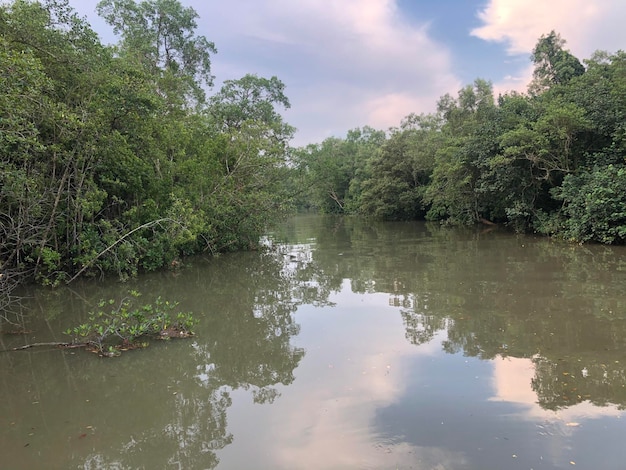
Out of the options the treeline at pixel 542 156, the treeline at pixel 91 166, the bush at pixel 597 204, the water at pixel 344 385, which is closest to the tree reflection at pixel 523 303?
the water at pixel 344 385

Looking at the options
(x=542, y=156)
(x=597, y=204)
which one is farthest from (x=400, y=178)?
(x=597, y=204)

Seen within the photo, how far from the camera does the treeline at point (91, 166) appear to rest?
23.7 ft

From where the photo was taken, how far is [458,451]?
318cm

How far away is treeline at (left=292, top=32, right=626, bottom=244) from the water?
6.59 m

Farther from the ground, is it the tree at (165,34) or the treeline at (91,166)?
the tree at (165,34)

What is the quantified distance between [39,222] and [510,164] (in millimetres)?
16643

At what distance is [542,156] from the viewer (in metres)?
16.1

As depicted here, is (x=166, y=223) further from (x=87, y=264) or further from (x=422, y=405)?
(x=422, y=405)

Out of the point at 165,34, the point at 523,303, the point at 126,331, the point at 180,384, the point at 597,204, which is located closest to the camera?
the point at 180,384

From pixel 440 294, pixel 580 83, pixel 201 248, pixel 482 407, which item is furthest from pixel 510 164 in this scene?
pixel 482 407

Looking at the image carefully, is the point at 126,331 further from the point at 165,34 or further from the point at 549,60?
the point at 549,60

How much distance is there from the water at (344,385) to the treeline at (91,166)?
5.29 ft

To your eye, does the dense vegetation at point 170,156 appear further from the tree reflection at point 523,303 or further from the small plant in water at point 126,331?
the tree reflection at point 523,303

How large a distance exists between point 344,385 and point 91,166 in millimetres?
7963
